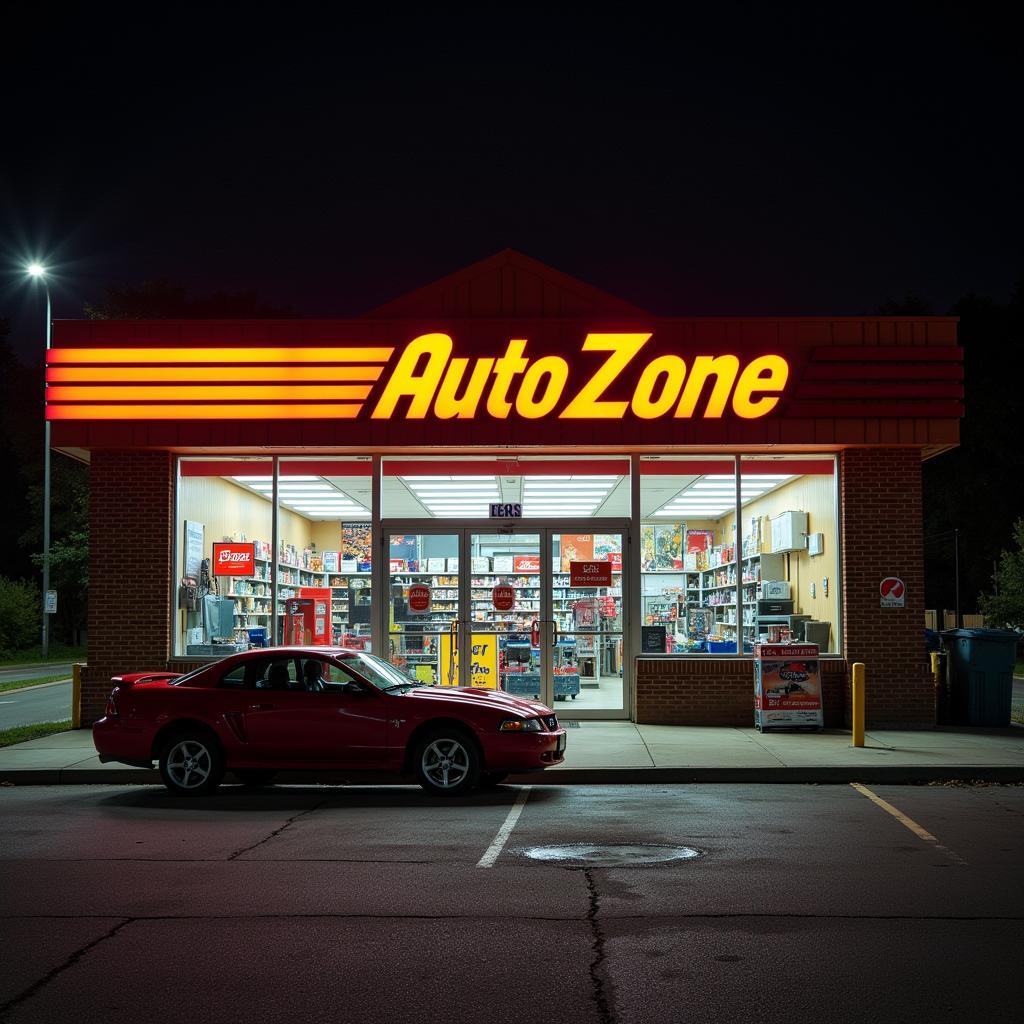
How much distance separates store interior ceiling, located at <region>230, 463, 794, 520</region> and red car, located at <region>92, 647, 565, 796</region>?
587cm

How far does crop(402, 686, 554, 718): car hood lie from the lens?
12.1 m

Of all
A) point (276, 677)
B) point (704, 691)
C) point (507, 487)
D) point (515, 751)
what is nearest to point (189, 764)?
point (276, 677)

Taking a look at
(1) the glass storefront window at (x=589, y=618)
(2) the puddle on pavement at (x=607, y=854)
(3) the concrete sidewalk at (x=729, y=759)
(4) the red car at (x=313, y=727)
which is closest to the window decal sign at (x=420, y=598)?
(1) the glass storefront window at (x=589, y=618)

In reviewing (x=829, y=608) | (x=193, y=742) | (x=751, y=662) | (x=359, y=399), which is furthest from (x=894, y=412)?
(x=193, y=742)

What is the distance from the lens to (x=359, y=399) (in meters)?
17.5

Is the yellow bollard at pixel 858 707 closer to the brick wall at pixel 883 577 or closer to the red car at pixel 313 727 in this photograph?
the brick wall at pixel 883 577

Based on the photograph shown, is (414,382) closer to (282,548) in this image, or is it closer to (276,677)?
(282,548)

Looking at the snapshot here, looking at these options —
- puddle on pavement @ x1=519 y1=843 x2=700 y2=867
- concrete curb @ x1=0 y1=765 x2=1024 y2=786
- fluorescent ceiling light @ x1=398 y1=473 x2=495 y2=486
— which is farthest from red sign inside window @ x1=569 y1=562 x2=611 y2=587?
puddle on pavement @ x1=519 y1=843 x2=700 y2=867

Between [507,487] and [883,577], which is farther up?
[507,487]

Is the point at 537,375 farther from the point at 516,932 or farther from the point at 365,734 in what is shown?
the point at 516,932

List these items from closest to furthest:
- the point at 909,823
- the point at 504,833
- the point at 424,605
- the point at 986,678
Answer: the point at 504,833, the point at 909,823, the point at 986,678, the point at 424,605

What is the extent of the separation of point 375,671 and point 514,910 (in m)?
5.89

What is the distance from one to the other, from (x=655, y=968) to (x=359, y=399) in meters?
12.4

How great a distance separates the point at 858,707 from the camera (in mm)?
15102
